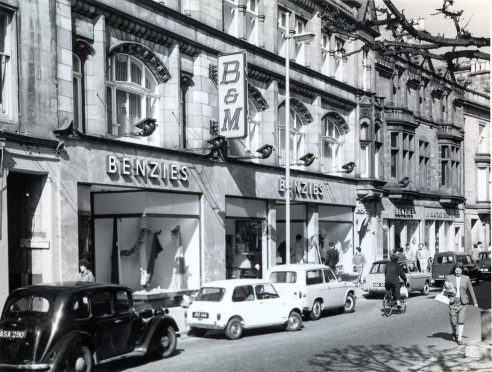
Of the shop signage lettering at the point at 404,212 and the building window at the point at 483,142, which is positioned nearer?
the shop signage lettering at the point at 404,212

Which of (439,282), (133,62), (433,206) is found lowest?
(439,282)

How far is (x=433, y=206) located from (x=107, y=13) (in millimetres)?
31022

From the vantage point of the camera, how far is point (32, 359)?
11.1 meters

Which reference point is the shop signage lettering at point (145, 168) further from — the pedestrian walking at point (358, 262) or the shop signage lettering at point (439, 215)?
the shop signage lettering at point (439, 215)

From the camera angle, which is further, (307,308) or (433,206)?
(433,206)

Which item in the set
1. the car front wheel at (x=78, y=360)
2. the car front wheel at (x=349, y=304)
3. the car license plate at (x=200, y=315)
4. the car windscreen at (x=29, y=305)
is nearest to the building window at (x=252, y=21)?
the car front wheel at (x=349, y=304)

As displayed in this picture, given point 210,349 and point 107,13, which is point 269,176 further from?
point 210,349

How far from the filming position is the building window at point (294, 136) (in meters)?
30.0

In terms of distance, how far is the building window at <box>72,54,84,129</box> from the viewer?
19500 millimetres

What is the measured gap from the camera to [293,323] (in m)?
18.2

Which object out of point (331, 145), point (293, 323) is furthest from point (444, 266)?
point (293, 323)

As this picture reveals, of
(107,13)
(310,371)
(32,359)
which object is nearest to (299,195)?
(107,13)

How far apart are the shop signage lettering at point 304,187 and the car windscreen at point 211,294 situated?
1240cm

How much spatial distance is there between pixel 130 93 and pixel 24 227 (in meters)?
5.99
